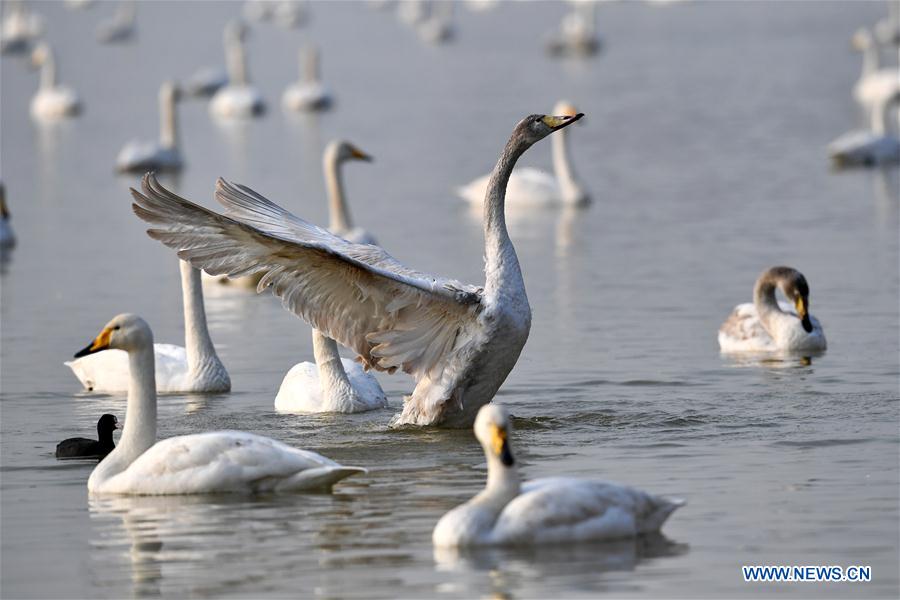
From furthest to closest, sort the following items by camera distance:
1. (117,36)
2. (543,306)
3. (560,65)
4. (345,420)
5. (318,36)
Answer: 1. (318,36)
2. (117,36)
3. (560,65)
4. (543,306)
5. (345,420)

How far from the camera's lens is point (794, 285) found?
16.3 meters

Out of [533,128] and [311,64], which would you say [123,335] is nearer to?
[533,128]

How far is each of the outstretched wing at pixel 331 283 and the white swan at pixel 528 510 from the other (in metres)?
2.99

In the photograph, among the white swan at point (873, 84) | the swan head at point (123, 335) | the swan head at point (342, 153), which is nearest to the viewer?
the swan head at point (123, 335)

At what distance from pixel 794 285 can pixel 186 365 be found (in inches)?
203

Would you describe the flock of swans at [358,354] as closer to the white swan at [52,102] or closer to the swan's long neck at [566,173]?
the swan's long neck at [566,173]

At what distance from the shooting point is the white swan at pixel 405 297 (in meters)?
12.0

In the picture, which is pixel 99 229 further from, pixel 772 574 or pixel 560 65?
pixel 560 65

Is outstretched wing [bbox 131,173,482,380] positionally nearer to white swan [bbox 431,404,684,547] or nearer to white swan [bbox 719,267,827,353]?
white swan [bbox 431,404,684,547]

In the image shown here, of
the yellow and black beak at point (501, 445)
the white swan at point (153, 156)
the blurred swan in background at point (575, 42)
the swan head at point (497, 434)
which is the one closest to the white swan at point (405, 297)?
the swan head at point (497, 434)

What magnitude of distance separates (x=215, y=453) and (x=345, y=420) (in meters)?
2.83

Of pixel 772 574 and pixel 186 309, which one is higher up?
pixel 186 309

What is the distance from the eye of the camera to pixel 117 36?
88062 millimetres

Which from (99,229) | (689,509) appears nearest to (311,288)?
(689,509)
